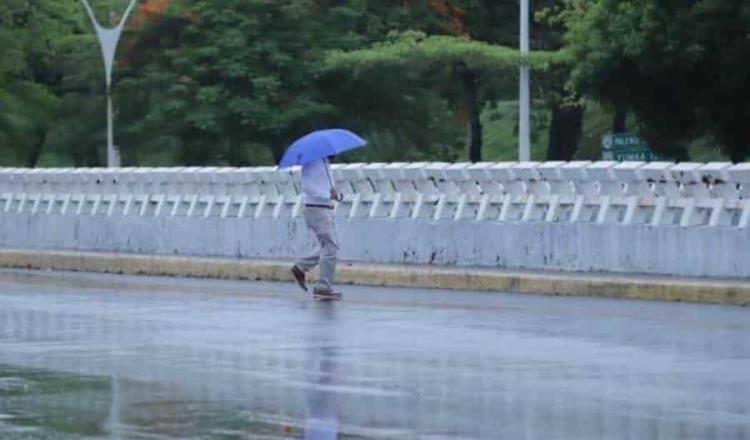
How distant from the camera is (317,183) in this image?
21.6m

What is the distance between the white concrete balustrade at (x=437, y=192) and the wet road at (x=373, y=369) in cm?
261

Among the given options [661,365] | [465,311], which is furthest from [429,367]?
[465,311]

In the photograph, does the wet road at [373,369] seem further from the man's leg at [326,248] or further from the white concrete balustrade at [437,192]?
the white concrete balustrade at [437,192]

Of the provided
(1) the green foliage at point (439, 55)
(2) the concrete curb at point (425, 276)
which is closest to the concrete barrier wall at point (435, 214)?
(2) the concrete curb at point (425, 276)

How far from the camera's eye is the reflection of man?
1071cm

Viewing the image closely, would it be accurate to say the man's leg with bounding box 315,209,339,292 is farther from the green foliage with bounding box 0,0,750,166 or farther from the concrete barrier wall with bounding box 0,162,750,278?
the green foliage with bounding box 0,0,750,166

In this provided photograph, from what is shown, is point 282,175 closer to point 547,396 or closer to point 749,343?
point 749,343

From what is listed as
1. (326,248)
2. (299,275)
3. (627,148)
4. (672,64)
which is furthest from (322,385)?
(627,148)

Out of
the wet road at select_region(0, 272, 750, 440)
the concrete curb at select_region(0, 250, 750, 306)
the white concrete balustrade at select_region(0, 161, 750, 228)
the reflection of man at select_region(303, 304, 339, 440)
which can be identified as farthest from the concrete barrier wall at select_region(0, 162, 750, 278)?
the reflection of man at select_region(303, 304, 339, 440)

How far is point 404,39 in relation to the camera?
164 ft

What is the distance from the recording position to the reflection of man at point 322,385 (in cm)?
1071

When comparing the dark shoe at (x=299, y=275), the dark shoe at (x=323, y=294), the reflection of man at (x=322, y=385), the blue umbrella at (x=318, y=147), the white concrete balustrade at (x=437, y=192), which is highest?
the blue umbrella at (x=318, y=147)

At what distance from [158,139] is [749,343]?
44.1m

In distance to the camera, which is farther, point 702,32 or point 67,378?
point 702,32
